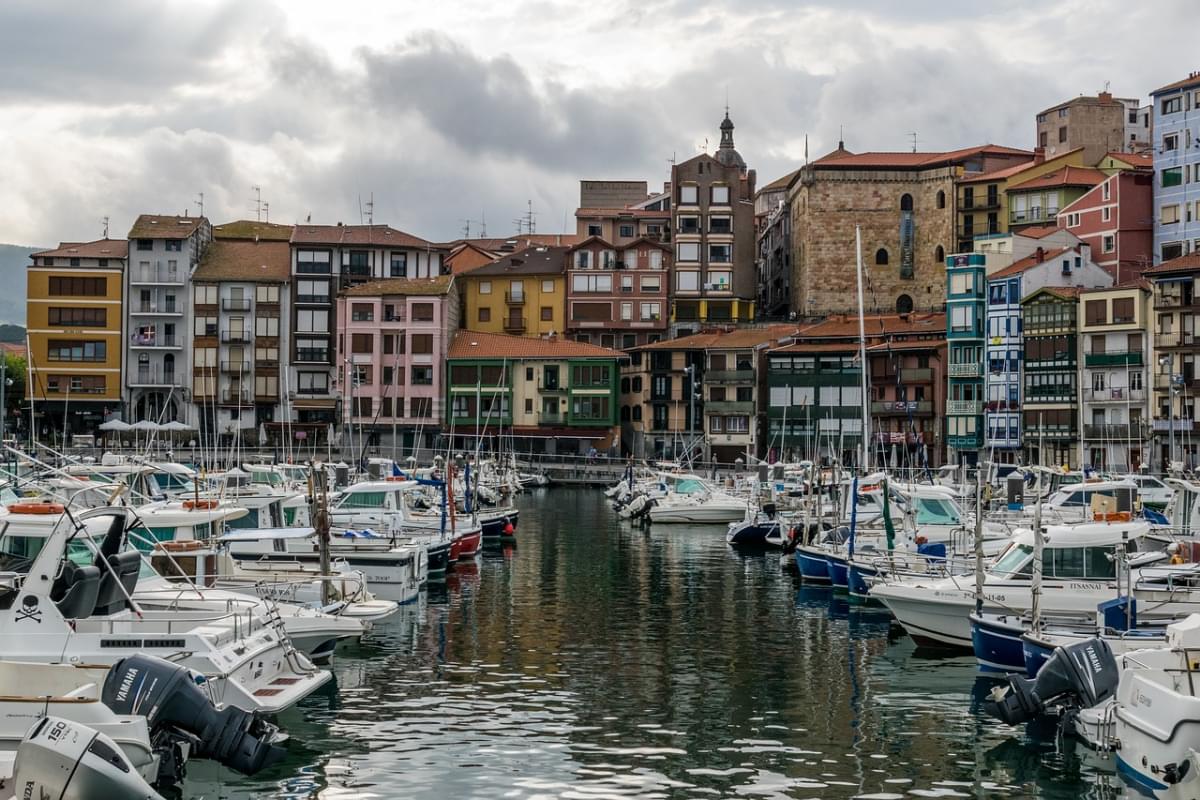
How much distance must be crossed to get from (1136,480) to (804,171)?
2741 inches

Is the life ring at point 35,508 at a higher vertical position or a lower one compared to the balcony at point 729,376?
lower

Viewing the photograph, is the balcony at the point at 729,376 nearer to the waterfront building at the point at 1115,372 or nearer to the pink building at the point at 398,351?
the pink building at the point at 398,351

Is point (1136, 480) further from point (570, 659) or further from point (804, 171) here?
point (804, 171)

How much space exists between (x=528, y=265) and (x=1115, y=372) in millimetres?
50263

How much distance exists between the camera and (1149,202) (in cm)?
10700

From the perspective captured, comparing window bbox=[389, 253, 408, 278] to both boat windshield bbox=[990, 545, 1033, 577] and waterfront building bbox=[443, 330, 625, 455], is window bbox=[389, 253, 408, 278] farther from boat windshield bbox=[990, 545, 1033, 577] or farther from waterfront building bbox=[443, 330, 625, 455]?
boat windshield bbox=[990, 545, 1033, 577]

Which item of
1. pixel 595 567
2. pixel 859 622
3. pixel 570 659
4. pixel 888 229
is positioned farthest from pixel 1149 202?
pixel 570 659

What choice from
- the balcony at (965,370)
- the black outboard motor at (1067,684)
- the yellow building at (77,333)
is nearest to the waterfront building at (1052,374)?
the balcony at (965,370)

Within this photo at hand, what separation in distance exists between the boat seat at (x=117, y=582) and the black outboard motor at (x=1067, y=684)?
15013 mm

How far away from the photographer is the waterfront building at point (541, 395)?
117 m

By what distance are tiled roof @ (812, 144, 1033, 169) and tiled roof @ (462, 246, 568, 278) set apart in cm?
2350

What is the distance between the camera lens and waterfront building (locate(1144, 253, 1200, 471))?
92.6 meters

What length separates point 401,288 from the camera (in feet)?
389

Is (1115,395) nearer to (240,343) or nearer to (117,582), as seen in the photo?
(240,343)
